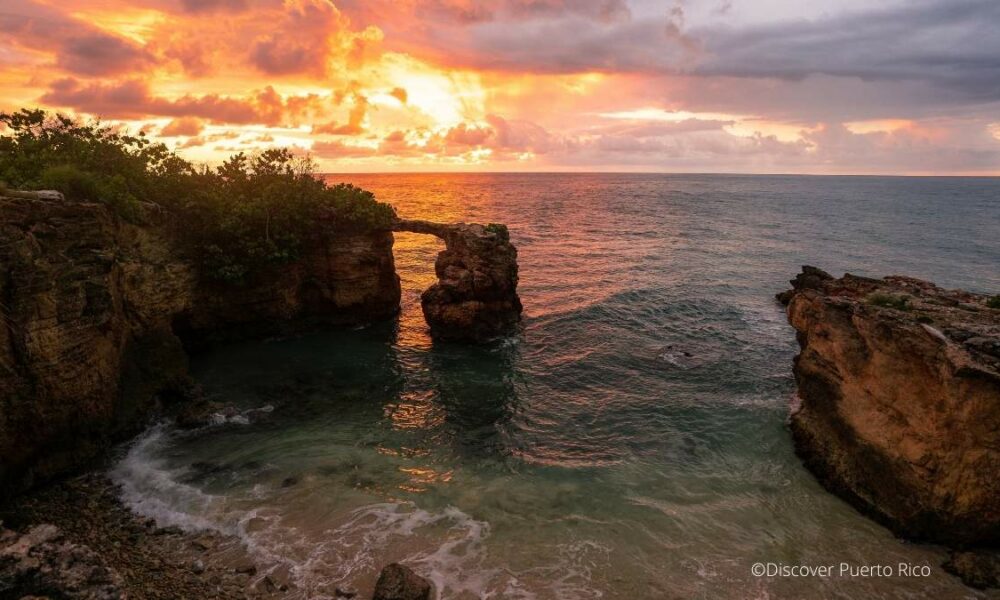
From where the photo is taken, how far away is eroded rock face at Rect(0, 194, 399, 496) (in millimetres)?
15852

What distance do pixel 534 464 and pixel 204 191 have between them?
22.2 meters

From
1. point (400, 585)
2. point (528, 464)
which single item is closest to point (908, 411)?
point (528, 464)

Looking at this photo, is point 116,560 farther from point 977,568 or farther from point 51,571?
point 977,568

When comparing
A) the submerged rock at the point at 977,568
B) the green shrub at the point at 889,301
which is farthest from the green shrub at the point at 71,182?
the submerged rock at the point at 977,568

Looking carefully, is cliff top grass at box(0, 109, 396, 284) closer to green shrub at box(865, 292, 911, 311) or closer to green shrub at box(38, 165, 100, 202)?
green shrub at box(38, 165, 100, 202)

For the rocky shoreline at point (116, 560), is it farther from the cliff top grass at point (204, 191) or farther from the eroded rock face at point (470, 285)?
the eroded rock face at point (470, 285)

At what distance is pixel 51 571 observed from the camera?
11172mm

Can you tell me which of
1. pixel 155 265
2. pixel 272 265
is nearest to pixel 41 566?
pixel 155 265

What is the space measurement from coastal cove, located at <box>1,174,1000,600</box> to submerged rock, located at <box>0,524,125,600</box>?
3.23 meters

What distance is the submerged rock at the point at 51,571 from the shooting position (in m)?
10.7

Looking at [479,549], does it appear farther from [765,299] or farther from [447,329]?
[765,299]

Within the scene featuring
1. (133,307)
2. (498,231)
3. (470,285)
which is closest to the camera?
(133,307)

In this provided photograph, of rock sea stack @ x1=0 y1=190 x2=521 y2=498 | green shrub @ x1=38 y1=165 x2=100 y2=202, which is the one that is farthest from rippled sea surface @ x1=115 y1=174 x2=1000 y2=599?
green shrub @ x1=38 y1=165 x2=100 y2=202

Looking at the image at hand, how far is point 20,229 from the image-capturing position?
16344 millimetres
